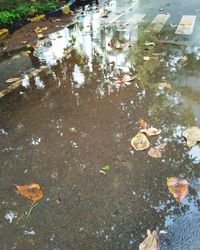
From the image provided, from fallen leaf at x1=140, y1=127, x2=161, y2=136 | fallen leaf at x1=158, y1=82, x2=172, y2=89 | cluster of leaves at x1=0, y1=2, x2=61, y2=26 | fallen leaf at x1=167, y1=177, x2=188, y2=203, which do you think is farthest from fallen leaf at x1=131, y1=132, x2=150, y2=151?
cluster of leaves at x1=0, y1=2, x2=61, y2=26

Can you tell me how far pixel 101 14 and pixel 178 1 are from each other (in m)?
2.90

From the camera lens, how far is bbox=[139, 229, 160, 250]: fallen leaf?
7.20ft

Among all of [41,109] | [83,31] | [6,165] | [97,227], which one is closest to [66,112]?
[41,109]

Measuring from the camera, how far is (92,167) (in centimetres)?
299

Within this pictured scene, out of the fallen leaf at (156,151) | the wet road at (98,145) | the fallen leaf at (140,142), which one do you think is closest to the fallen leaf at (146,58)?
the wet road at (98,145)

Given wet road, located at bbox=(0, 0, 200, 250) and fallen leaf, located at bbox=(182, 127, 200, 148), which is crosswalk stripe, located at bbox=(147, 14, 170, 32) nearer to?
wet road, located at bbox=(0, 0, 200, 250)

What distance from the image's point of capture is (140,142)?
3242 millimetres

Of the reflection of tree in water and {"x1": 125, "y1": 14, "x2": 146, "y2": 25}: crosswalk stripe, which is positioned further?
{"x1": 125, "y1": 14, "x2": 146, "y2": 25}: crosswalk stripe

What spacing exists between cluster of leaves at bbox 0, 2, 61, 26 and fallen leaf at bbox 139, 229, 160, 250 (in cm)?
693

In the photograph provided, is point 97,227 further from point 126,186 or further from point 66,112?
point 66,112

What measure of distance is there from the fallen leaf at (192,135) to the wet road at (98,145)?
0.23 feet

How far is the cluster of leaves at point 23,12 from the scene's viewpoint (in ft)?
24.7

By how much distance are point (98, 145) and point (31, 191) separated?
93cm

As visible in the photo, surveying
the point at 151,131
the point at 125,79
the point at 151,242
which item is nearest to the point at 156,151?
the point at 151,131
